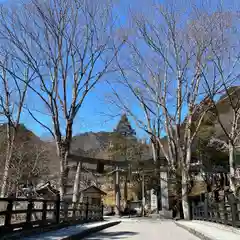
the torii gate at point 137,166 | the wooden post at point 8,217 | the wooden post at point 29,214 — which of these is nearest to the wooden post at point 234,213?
the wooden post at point 29,214

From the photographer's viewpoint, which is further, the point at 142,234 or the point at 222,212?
the point at 222,212

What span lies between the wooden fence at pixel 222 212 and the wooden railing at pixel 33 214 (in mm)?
5965

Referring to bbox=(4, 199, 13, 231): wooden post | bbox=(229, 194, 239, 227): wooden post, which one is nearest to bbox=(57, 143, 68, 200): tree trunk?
bbox=(4, 199, 13, 231): wooden post

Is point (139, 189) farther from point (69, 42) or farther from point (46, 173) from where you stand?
point (69, 42)

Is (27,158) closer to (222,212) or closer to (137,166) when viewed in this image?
(137,166)

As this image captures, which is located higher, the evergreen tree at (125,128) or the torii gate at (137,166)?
the evergreen tree at (125,128)

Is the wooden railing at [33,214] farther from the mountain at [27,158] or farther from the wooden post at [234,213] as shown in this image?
the mountain at [27,158]

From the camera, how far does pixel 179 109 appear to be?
21.4 meters

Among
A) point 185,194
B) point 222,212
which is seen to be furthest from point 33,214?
point 185,194

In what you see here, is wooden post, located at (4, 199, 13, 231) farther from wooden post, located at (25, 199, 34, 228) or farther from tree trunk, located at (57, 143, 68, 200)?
tree trunk, located at (57, 143, 68, 200)

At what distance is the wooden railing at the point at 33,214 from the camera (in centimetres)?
712

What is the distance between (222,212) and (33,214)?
6.87 metres

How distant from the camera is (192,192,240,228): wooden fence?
10055 mm

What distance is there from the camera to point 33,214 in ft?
32.4
